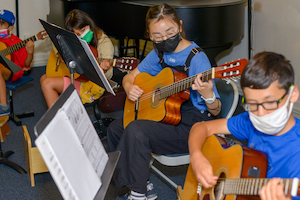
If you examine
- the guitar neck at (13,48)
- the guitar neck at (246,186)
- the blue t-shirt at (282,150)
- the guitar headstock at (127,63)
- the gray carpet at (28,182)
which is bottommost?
the gray carpet at (28,182)

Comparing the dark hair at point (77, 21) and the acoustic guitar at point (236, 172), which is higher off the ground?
the dark hair at point (77, 21)

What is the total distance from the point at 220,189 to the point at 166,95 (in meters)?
0.75

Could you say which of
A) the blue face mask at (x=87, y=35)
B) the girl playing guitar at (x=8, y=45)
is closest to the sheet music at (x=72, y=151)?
the blue face mask at (x=87, y=35)

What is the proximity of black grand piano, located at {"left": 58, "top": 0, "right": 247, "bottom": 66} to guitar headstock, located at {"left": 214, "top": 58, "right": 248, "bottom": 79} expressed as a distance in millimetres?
1403

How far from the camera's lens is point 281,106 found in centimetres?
109

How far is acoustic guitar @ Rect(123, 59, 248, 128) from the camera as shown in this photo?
1.71 m

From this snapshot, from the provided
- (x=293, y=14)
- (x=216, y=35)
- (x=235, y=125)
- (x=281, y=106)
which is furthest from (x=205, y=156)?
(x=293, y=14)

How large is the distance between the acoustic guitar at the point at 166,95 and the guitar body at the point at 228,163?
1.16 ft

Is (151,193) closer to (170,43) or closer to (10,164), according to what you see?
(170,43)

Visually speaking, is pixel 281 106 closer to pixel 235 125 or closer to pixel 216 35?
pixel 235 125

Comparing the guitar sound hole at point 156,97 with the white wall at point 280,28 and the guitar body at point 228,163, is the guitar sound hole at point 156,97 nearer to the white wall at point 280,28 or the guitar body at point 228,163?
the guitar body at point 228,163

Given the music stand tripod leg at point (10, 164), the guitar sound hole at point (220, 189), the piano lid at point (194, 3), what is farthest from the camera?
the piano lid at point (194, 3)

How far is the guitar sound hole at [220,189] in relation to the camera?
1192 mm

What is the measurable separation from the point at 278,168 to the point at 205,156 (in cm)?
36
